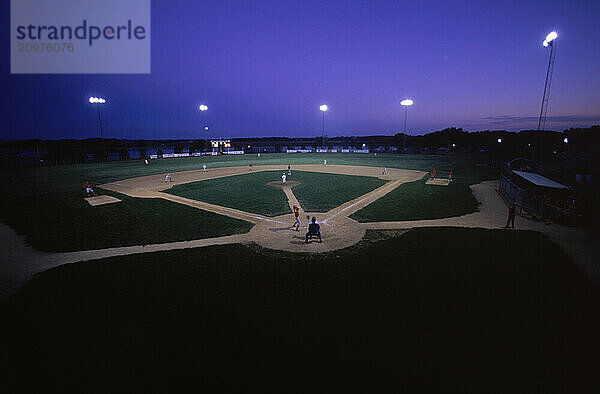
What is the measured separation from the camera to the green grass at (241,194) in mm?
19853

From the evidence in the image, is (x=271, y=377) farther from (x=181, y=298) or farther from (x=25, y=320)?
(x=25, y=320)

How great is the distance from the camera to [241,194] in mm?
24500

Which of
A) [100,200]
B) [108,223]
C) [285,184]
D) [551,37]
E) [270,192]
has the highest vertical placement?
[551,37]

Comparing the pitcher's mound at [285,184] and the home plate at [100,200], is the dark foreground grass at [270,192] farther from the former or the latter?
the home plate at [100,200]

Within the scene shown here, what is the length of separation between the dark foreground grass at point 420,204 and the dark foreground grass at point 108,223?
8.73m

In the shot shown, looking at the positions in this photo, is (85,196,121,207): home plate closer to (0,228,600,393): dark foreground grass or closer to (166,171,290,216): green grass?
(166,171,290,216): green grass

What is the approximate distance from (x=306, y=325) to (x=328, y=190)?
765 inches

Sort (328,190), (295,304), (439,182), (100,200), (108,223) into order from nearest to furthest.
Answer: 1. (295,304)
2. (108,223)
3. (100,200)
4. (328,190)
5. (439,182)

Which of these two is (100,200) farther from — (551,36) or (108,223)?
(551,36)

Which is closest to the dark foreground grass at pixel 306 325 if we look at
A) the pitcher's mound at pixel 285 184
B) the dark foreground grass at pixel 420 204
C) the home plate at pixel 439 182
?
the dark foreground grass at pixel 420 204

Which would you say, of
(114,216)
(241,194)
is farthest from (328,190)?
(114,216)

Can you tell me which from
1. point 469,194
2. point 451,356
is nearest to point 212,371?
point 451,356

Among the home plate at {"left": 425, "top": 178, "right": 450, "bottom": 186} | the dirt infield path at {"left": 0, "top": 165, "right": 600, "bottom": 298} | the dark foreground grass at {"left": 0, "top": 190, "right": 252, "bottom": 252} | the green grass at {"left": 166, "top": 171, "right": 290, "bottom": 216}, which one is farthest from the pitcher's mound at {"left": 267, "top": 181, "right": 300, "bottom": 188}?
the home plate at {"left": 425, "top": 178, "right": 450, "bottom": 186}

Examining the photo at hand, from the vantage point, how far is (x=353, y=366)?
5.83 metres
